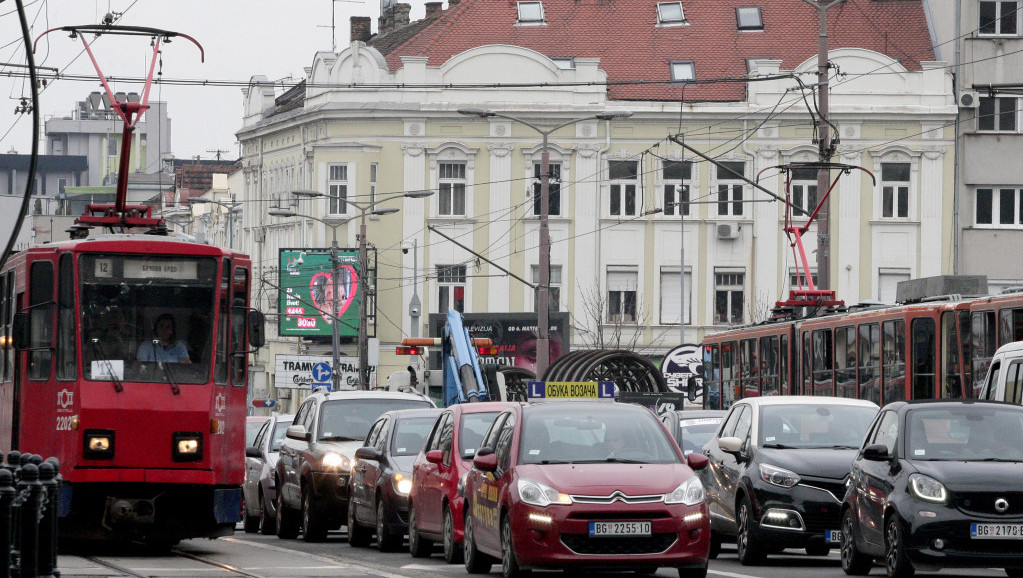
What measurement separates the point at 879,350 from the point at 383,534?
359 inches

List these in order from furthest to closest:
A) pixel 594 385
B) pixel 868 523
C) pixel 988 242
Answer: pixel 988 242 → pixel 594 385 → pixel 868 523

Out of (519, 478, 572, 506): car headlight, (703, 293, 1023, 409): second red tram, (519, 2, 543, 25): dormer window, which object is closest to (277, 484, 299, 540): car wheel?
(703, 293, 1023, 409): second red tram

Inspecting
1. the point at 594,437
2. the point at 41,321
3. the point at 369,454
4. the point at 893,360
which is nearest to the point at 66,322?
the point at 41,321

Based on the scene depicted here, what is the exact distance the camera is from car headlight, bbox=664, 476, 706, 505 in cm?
1480

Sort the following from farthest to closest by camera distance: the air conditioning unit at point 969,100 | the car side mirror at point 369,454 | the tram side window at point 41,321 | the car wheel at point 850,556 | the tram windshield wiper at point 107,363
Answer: the air conditioning unit at point 969,100 → the car side mirror at point 369,454 → the tram side window at point 41,321 → the tram windshield wiper at point 107,363 → the car wheel at point 850,556

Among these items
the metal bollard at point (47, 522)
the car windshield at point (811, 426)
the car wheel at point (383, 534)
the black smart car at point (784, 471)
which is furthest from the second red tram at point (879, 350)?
the metal bollard at point (47, 522)

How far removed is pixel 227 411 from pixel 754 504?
513 centimetres

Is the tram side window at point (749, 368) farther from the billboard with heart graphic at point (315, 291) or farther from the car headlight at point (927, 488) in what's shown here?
the billboard with heart graphic at point (315, 291)

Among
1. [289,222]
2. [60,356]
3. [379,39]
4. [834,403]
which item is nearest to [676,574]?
[834,403]

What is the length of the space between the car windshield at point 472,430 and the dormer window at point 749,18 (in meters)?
51.5

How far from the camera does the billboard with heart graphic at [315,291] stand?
66750 millimetres

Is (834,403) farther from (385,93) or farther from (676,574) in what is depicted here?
(385,93)

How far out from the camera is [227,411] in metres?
19.0

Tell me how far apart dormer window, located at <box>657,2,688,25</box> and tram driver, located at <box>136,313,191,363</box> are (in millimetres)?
51712
